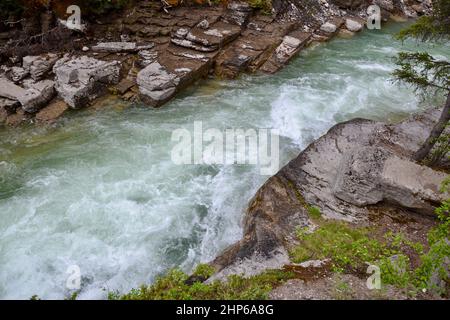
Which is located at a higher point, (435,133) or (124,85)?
(435,133)

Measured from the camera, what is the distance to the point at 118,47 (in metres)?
16.3

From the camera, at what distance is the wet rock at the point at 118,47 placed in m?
16.2

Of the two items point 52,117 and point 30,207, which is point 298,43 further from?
point 30,207

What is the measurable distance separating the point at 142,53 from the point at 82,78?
312cm

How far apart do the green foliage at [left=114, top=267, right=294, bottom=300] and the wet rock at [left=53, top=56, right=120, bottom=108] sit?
9.46 meters

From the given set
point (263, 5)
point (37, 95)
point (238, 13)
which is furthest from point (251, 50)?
point (37, 95)

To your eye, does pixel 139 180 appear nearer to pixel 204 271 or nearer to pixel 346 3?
pixel 204 271

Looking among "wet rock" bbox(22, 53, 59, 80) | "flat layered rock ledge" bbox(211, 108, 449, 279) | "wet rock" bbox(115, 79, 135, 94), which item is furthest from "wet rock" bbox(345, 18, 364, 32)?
"wet rock" bbox(22, 53, 59, 80)

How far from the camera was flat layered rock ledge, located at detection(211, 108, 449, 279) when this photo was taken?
8.19 metres

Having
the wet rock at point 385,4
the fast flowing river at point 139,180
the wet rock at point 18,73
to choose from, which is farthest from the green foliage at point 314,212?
the wet rock at point 385,4

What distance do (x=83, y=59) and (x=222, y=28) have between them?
6.83 m

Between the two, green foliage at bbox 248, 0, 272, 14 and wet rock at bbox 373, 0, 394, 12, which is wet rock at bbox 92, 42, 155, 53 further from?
wet rock at bbox 373, 0, 394, 12

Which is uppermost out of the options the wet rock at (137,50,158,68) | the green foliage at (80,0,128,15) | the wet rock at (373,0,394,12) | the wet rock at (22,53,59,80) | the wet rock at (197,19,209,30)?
the wet rock at (373,0,394,12)
